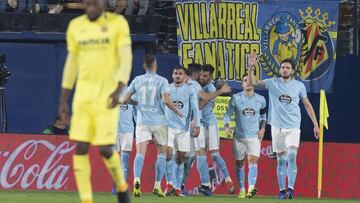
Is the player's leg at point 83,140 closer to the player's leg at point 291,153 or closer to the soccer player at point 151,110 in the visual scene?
the soccer player at point 151,110

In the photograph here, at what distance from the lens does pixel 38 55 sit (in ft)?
83.1

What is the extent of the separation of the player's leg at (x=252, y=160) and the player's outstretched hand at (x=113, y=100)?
8405 millimetres

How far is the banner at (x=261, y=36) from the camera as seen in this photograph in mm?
23844

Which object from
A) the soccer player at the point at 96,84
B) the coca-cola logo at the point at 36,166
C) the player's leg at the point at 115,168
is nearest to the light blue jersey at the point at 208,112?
the coca-cola logo at the point at 36,166

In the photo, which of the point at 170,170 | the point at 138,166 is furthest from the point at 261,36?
the point at 138,166

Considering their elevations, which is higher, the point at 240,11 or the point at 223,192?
the point at 240,11

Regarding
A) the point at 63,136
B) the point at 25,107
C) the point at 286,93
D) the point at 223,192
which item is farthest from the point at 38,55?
the point at 286,93

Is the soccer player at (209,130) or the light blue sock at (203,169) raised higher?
the soccer player at (209,130)

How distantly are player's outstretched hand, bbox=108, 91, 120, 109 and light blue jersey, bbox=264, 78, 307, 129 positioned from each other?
8.03 metres

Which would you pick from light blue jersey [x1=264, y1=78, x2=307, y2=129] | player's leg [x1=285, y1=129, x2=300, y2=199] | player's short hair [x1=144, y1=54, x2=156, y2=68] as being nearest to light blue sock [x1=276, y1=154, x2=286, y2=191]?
player's leg [x1=285, y1=129, x2=300, y2=199]

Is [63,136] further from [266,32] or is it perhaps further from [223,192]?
[266,32]

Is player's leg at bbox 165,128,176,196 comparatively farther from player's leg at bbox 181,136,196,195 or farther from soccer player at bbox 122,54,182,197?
player's leg at bbox 181,136,196,195

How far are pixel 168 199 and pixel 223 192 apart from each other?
12.9 ft

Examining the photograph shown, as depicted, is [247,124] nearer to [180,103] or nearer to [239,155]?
[239,155]
